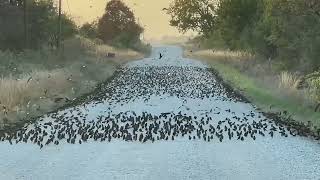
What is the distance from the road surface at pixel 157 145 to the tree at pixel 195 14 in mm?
56705

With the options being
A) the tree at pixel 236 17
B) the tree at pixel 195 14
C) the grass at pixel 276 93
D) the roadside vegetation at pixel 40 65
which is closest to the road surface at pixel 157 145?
the grass at pixel 276 93

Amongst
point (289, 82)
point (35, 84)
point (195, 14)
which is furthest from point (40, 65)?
point (195, 14)

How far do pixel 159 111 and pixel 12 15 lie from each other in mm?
27376

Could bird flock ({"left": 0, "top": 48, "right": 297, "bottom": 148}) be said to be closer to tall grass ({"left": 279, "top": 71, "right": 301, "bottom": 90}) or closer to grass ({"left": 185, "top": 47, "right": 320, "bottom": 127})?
grass ({"left": 185, "top": 47, "right": 320, "bottom": 127})

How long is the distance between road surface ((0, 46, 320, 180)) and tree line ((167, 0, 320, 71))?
15.5 feet

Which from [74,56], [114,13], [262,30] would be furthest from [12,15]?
[114,13]

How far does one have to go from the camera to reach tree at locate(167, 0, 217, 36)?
78375mm

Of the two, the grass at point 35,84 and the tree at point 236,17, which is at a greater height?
the tree at point 236,17

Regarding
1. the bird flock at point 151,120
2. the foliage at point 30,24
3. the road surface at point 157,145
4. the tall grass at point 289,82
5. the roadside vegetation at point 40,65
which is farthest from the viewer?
the foliage at point 30,24

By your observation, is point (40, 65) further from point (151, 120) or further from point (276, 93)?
point (151, 120)

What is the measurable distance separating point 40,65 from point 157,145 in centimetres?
2395

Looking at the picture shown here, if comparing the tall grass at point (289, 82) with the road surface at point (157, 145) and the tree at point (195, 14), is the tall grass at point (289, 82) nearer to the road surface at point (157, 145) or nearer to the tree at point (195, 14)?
the road surface at point (157, 145)

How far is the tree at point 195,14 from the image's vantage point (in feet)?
257

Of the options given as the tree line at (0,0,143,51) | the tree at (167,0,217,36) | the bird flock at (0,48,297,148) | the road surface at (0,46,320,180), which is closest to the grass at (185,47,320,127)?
the bird flock at (0,48,297,148)
